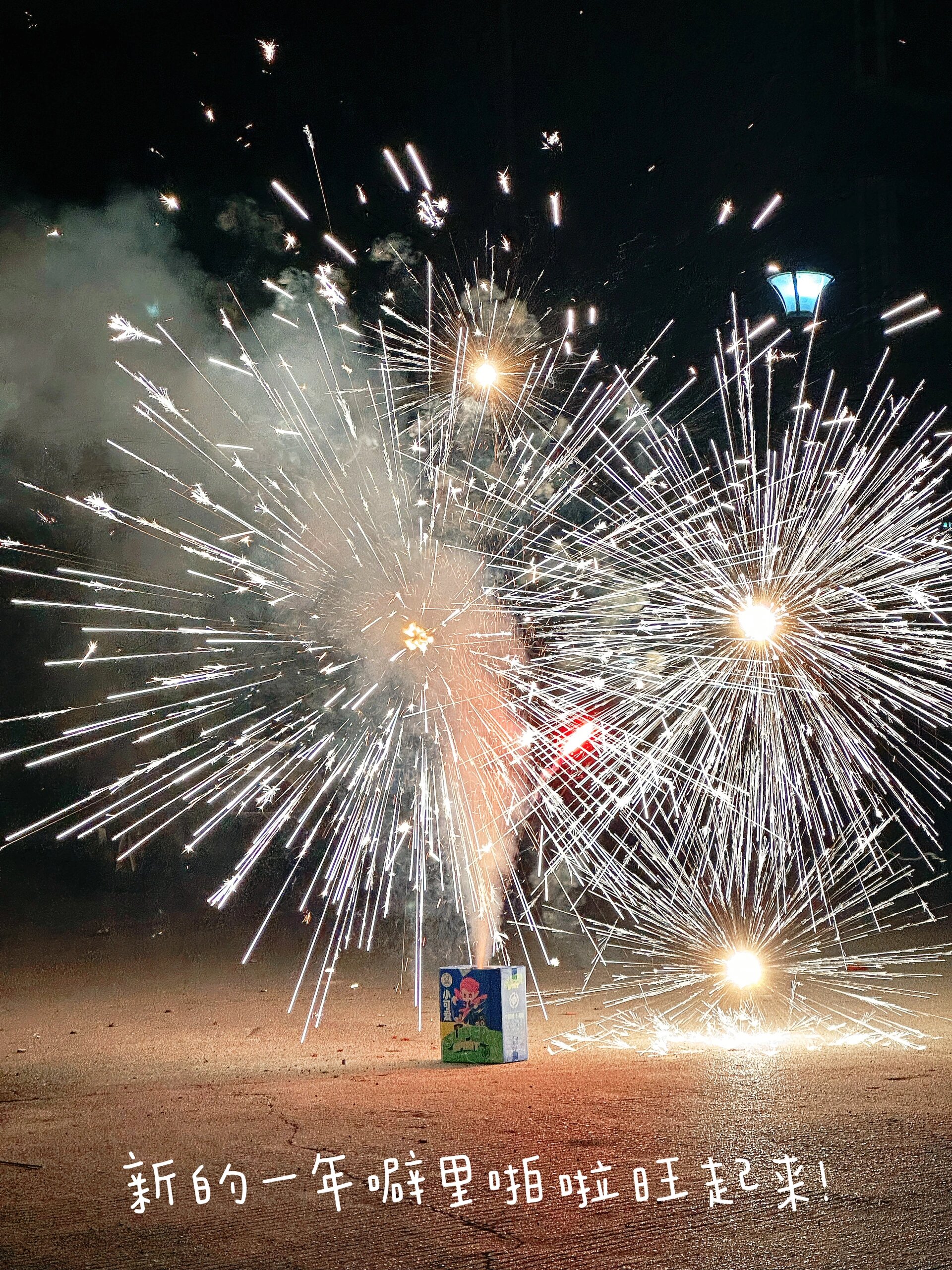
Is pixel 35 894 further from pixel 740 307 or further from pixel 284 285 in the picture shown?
pixel 740 307

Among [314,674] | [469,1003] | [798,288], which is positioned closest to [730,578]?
[798,288]

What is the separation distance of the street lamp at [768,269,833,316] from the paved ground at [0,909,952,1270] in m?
5.18

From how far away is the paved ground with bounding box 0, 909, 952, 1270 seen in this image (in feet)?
11.4

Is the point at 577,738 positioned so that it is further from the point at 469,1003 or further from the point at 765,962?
the point at 765,962

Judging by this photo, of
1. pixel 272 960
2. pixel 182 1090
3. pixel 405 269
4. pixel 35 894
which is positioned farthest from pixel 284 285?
pixel 35 894

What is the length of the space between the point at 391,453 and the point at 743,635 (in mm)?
2563

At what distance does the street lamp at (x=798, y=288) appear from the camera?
28.1 feet

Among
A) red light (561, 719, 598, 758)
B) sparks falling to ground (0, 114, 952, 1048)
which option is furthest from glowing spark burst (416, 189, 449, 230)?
red light (561, 719, 598, 758)

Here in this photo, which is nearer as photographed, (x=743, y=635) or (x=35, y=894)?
(x=743, y=635)

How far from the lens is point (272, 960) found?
456 inches

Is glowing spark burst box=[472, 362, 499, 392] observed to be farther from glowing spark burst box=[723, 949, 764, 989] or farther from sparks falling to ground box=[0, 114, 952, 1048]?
glowing spark burst box=[723, 949, 764, 989]

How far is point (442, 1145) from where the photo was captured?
4.59 meters

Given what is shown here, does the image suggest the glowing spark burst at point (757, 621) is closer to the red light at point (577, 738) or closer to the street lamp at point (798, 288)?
the red light at point (577, 738)

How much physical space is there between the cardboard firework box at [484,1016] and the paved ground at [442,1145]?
6.9 inches
